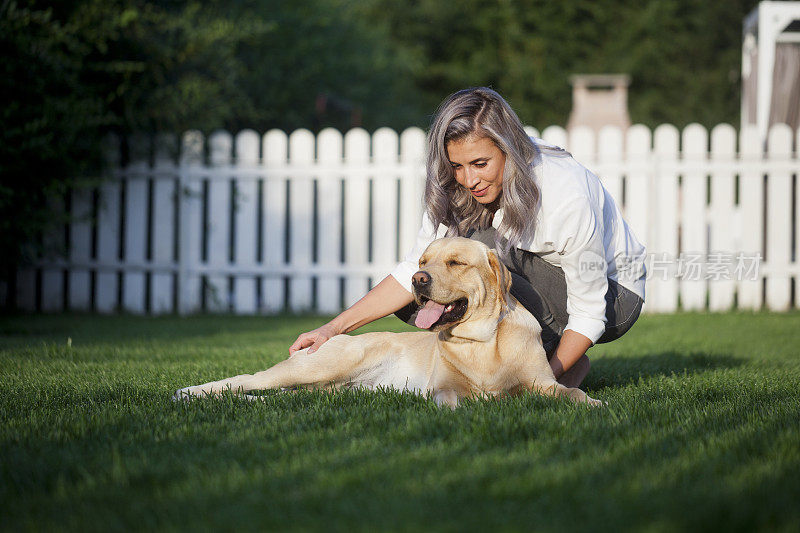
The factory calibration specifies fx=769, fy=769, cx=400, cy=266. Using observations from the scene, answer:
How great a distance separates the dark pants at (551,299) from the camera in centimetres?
395

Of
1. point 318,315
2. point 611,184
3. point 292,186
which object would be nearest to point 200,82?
point 292,186

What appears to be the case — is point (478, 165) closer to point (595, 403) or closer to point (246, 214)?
point (595, 403)

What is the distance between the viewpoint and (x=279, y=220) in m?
8.39

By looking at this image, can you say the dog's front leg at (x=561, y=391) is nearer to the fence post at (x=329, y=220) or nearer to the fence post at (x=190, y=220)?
the fence post at (x=329, y=220)

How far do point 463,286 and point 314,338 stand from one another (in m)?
0.88

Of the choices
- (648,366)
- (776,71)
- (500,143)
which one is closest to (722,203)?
(776,71)

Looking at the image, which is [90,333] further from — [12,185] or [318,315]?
[318,315]

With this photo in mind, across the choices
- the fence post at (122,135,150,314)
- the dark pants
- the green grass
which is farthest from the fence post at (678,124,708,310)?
the fence post at (122,135,150,314)

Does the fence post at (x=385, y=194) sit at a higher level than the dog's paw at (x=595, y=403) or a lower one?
higher

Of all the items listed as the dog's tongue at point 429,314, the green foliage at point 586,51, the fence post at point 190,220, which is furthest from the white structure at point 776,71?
the green foliage at point 586,51

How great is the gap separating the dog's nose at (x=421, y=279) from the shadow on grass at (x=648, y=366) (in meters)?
1.24

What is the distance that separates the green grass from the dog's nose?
0.51 m

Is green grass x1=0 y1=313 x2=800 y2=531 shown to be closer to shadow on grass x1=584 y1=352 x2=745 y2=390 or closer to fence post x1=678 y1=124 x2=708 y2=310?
shadow on grass x1=584 y1=352 x2=745 y2=390

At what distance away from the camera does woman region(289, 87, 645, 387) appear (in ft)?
11.6
